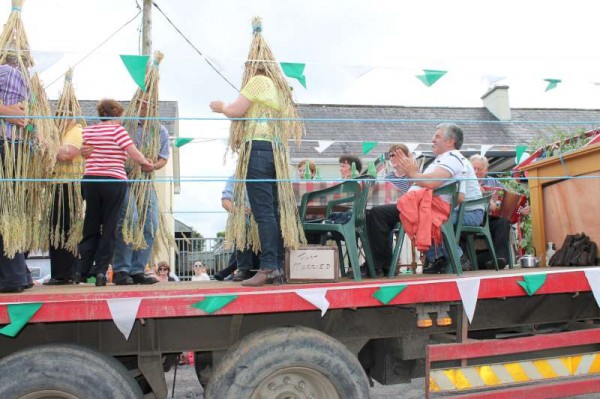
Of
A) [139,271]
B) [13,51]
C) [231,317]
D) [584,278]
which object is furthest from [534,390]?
[13,51]

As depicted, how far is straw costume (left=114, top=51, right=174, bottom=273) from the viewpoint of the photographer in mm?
4035

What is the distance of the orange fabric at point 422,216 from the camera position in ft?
12.3

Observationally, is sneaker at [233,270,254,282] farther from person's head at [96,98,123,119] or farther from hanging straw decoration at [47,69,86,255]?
person's head at [96,98,123,119]

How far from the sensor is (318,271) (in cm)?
353

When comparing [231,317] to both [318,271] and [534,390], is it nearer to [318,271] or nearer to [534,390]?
[318,271]

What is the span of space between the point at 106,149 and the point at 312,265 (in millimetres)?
1688

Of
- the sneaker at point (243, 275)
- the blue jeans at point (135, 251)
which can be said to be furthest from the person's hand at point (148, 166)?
the sneaker at point (243, 275)

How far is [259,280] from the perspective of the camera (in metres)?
3.46

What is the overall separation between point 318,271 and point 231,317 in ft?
2.00

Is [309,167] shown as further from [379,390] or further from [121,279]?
[379,390]

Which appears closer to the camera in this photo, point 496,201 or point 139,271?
point 139,271

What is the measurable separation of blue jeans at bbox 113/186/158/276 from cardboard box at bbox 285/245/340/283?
1.26 metres

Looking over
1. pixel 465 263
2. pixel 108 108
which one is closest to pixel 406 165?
pixel 465 263

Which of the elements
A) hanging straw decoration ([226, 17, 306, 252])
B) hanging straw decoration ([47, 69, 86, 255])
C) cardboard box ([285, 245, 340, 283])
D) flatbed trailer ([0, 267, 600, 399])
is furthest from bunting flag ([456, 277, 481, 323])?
hanging straw decoration ([47, 69, 86, 255])
